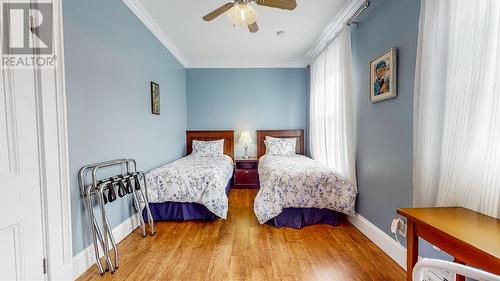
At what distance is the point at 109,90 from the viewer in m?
2.04

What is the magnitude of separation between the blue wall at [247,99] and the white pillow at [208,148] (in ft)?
1.57

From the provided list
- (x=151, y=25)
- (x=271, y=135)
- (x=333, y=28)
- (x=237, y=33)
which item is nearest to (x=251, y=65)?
(x=237, y=33)

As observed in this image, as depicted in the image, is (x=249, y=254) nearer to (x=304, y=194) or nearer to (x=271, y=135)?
(x=304, y=194)

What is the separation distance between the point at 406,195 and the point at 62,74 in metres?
2.68

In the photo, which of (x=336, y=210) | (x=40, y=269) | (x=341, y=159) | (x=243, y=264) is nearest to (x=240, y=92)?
(x=341, y=159)

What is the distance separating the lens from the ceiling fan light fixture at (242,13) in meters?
1.85

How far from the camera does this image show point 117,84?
217 centimetres

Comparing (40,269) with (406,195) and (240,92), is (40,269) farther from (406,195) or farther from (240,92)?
(240,92)

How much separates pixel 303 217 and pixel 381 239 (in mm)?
783

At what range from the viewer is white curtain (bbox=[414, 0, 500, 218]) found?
1.07 metres

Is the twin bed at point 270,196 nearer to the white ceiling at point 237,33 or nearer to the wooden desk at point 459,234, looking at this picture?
the wooden desk at point 459,234

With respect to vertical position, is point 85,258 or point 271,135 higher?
point 271,135

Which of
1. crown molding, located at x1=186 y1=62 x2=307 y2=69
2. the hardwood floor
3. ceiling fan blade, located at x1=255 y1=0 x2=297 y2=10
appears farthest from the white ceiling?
the hardwood floor

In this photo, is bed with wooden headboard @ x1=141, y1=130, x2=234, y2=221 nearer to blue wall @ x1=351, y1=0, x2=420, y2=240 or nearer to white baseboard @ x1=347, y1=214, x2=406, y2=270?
white baseboard @ x1=347, y1=214, x2=406, y2=270
